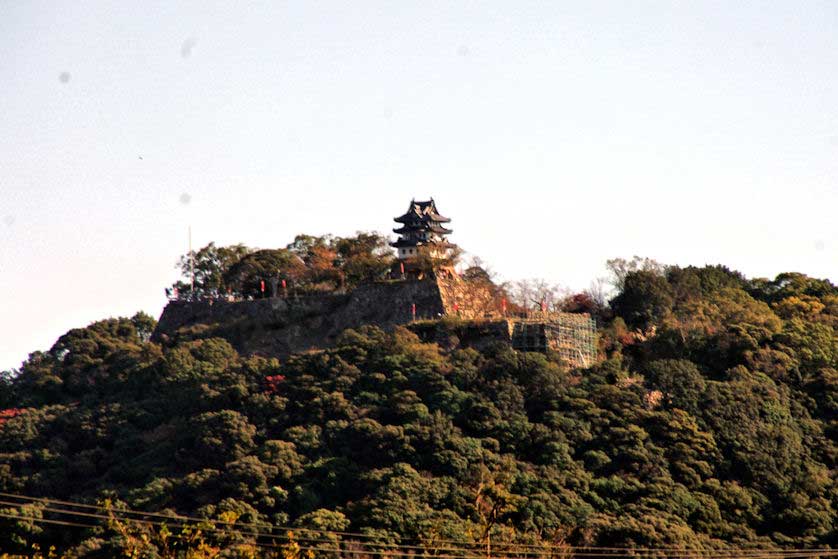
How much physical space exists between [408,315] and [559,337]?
22.3 feet

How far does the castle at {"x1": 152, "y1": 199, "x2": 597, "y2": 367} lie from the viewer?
227 feet

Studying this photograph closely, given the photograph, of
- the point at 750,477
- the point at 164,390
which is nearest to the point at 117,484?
the point at 164,390

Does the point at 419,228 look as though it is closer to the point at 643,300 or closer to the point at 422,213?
the point at 422,213

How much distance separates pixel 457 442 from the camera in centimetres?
6031

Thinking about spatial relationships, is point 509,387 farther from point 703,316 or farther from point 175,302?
point 175,302

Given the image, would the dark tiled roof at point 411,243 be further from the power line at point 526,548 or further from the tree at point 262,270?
the power line at point 526,548

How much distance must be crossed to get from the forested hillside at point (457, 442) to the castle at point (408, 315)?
1.62 m

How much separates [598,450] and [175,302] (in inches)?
1039

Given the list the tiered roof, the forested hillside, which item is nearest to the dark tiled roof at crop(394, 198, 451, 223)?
the tiered roof

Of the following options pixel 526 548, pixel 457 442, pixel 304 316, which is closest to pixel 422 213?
pixel 304 316

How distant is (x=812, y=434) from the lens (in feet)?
214

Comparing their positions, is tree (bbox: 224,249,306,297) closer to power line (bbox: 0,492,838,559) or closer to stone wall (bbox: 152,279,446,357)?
stone wall (bbox: 152,279,446,357)

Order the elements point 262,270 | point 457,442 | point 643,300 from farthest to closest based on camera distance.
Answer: point 262,270
point 643,300
point 457,442

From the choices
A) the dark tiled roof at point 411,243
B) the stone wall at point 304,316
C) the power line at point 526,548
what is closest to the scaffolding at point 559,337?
the stone wall at point 304,316
